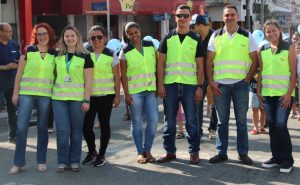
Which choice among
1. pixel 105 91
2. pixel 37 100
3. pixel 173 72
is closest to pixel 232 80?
pixel 173 72

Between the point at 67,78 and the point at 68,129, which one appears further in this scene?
the point at 68,129

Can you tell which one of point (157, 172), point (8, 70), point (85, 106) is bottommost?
point (157, 172)

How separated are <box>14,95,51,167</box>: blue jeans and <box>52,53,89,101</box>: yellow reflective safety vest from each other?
8.2 inches

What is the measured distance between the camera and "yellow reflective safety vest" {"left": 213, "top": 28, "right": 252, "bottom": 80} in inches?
250

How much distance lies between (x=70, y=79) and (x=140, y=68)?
905mm

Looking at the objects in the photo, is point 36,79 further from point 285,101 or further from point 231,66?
point 285,101

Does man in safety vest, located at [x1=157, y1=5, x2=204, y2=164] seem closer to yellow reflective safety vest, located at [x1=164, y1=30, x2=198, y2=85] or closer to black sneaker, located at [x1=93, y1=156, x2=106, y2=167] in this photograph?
yellow reflective safety vest, located at [x1=164, y1=30, x2=198, y2=85]

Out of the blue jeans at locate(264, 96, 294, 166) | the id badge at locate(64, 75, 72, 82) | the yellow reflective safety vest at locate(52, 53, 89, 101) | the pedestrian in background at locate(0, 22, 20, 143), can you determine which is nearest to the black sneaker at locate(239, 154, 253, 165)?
the blue jeans at locate(264, 96, 294, 166)

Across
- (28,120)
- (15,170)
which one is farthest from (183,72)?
(15,170)

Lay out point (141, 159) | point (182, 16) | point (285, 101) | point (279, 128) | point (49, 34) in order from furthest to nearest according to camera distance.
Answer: point (141, 159) < point (182, 16) < point (49, 34) < point (279, 128) < point (285, 101)

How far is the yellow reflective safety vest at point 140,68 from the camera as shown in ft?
21.5

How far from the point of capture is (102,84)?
6.54 metres

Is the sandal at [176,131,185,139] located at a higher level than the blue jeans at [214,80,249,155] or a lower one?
lower

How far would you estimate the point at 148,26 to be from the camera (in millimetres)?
29703
